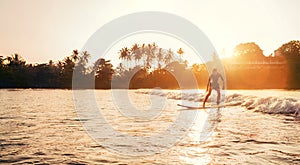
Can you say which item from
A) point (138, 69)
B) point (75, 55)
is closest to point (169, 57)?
point (138, 69)

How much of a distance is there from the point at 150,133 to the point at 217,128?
213 centimetres

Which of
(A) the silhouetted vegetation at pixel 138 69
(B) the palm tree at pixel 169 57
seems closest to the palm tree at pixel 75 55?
(A) the silhouetted vegetation at pixel 138 69

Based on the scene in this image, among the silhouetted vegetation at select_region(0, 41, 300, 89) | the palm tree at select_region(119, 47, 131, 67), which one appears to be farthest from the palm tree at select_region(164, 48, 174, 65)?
the palm tree at select_region(119, 47, 131, 67)

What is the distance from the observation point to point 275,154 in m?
4.99

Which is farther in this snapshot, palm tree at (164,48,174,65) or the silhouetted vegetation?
palm tree at (164,48,174,65)

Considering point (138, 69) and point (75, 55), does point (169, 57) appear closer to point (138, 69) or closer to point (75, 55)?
point (138, 69)

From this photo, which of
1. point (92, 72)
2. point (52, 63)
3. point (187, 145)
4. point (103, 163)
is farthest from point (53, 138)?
point (52, 63)

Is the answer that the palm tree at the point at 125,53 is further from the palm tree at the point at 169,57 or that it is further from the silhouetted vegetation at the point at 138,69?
the palm tree at the point at 169,57

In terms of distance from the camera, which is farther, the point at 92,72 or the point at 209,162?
the point at 92,72

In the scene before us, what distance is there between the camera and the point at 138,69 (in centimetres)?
9844

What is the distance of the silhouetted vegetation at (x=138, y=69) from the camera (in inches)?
2913

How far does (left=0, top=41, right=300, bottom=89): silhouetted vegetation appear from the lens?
243 feet

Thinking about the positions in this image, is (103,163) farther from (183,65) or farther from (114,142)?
(183,65)

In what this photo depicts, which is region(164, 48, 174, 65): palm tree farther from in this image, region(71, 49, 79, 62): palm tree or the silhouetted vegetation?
region(71, 49, 79, 62): palm tree
